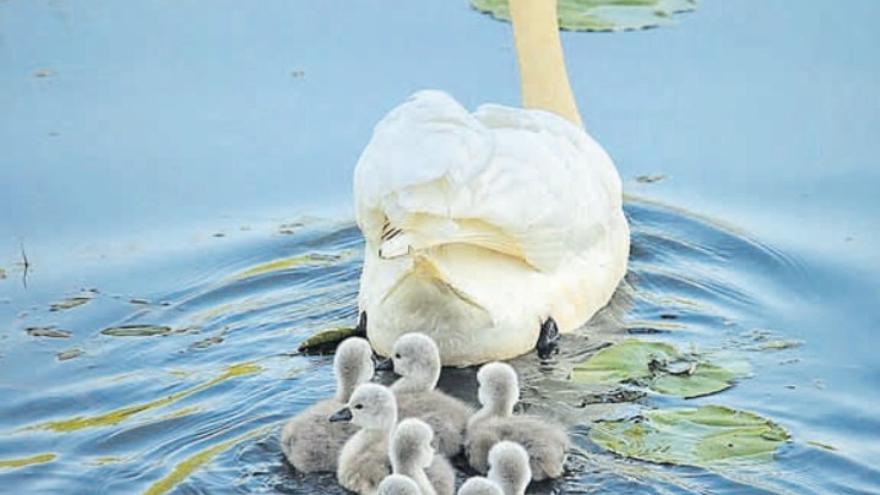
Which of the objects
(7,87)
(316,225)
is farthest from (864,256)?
(7,87)

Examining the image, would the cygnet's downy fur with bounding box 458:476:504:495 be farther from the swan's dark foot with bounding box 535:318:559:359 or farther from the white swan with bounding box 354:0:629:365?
the swan's dark foot with bounding box 535:318:559:359

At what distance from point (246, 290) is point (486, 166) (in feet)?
5.81

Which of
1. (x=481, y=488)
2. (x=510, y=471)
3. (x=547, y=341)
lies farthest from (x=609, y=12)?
(x=481, y=488)

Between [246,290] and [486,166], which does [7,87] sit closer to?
[246,290]

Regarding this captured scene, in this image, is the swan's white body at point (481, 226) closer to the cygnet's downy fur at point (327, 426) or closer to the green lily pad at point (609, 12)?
the cygnet's downy fur at point (327, 426)

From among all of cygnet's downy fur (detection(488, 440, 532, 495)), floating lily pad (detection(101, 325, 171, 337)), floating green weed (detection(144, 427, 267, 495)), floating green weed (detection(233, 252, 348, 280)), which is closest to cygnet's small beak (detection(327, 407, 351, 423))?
floating green weed (detection(144, 427, 267, 495))

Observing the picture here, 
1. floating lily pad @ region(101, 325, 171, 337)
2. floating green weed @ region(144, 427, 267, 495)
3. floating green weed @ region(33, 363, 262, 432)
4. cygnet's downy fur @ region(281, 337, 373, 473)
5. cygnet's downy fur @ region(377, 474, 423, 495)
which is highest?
cygnet's downy fur @ region(377, 474, 423, 495)

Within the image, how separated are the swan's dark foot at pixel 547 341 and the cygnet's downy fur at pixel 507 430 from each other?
2.83ft

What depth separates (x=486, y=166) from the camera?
9.34m

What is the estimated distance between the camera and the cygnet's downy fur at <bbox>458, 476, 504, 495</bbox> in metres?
7.93

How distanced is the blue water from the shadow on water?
15mm

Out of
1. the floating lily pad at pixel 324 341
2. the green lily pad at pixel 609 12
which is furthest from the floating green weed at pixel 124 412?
the green lily pad at pixel 609 12

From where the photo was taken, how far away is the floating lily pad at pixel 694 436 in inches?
349

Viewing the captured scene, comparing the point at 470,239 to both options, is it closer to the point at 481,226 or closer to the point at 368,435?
the point at 481,226
